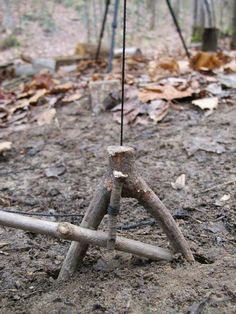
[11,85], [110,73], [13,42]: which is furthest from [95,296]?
[13,42]

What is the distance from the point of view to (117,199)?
5.14 feet

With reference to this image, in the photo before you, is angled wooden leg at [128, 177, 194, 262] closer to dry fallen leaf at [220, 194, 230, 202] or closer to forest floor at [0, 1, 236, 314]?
forest floor at [0, 1, 236, 314]

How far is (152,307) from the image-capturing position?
1518 mm

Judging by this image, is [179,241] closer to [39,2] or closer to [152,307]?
[152,307]

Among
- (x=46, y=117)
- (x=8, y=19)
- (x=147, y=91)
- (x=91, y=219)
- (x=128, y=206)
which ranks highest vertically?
(x=91, y=219)

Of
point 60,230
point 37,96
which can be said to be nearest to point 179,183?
point 60,230

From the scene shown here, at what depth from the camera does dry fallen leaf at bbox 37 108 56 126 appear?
4.12 metres

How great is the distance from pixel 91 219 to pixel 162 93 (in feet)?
8.23

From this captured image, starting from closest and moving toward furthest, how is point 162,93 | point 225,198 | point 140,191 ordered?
point 140,191 < point 225,198 < point 162,93

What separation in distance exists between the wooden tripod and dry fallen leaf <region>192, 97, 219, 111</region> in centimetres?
209

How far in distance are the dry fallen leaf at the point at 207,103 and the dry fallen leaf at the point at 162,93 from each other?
0.17 metres

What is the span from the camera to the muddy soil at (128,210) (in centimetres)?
158

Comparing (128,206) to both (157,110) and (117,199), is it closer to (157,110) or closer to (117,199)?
(117,199)

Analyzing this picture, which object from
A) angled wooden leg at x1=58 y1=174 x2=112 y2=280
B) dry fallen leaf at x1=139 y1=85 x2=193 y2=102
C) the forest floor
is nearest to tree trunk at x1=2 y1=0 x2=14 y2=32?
the forest floor
